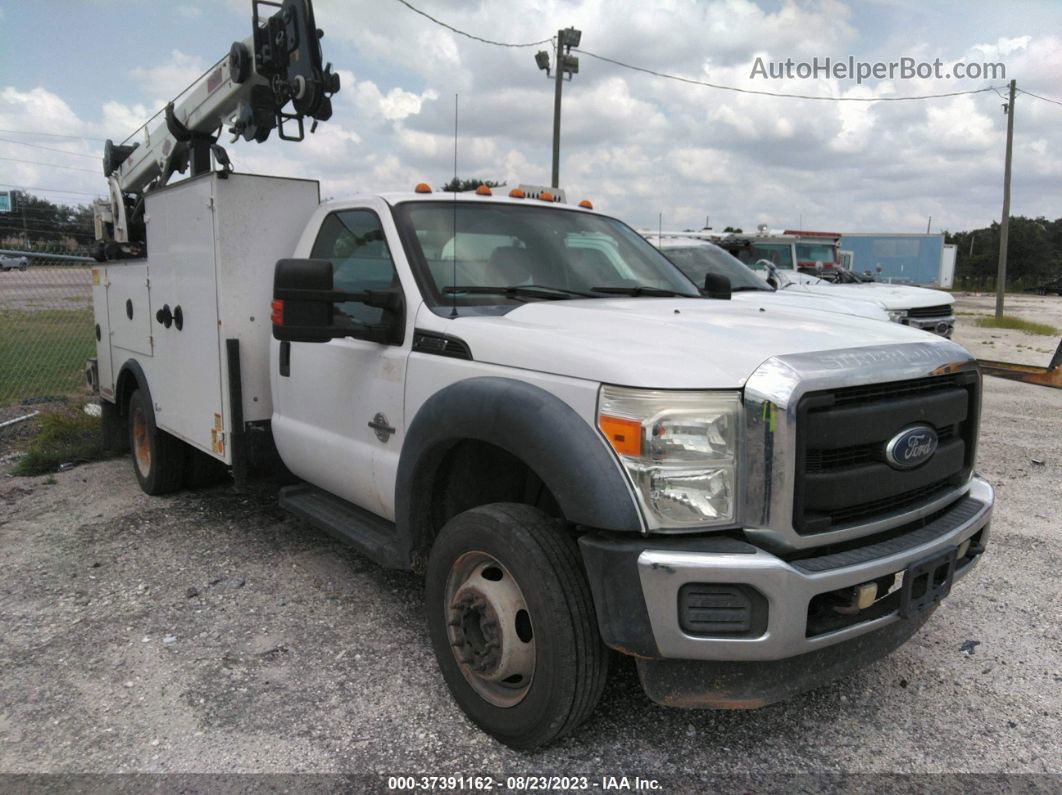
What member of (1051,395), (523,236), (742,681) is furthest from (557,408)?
(1051,395)

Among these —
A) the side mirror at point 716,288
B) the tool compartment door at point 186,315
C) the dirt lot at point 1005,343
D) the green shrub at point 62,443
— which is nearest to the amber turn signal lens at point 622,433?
the side mirror at point 716,288

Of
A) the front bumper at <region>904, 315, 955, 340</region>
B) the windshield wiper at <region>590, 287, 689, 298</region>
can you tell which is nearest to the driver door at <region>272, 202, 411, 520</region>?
the windshield wiper at <region>590, 287, 689, 298</region>

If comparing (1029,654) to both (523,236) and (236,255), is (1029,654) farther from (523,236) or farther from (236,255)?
(236,255)

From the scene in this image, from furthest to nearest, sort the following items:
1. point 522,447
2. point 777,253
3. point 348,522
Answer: point 777,253, point 348,522, point 522,447

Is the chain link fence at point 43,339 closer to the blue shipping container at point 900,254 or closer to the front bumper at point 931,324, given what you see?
the front bumper at point 931,324

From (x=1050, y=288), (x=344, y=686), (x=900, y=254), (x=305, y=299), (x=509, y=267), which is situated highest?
(x=900, y=254)

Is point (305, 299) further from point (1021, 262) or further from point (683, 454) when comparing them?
point (1021, 262)

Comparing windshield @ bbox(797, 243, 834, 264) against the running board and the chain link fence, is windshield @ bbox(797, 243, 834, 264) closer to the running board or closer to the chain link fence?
the chain link fence

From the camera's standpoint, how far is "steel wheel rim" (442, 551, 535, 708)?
281 cm

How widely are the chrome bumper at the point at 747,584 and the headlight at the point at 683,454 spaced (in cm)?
13

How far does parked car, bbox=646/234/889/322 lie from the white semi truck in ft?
14.7

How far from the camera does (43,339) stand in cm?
1281

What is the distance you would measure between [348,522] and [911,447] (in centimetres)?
241

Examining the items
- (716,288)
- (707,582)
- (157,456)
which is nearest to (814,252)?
(716,288)
